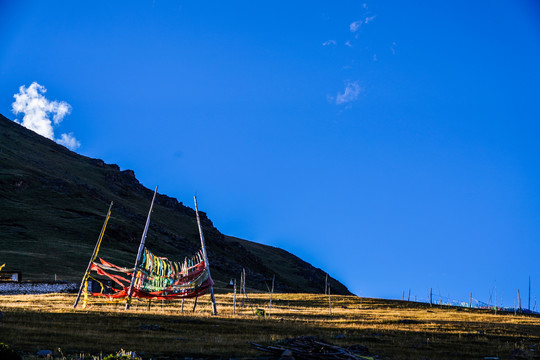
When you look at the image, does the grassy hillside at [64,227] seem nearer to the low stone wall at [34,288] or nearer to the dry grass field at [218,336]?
the low stone wall at [34,288]

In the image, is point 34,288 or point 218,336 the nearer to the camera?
point 218,336

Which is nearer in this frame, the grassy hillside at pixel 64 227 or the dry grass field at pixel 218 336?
the dry grass field at pixel 218 336

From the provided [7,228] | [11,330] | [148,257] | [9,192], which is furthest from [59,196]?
[11,330]

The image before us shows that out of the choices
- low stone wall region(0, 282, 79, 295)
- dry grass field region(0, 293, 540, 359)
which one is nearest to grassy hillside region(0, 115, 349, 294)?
low stone wall region(0, 282, 79, 295)

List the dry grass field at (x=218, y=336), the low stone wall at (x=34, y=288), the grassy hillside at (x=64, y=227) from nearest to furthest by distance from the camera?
1. the dry grass field at (x=218, y=336)
2. the low stone wall at (x=34, y=288)
3. the grassy hillside at (x=64, y=227)

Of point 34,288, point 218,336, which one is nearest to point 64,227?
point 34,288

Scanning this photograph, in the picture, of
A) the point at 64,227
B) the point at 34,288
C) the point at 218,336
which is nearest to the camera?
the point at 218,336

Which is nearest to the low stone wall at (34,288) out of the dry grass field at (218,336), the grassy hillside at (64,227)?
the grassy hillside at (64,227)

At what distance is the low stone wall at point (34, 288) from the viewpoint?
56375 millimetres

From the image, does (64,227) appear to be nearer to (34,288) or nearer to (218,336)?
(34,288)

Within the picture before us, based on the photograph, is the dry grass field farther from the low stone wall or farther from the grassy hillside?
the grassy hillside

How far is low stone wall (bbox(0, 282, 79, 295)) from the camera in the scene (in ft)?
185

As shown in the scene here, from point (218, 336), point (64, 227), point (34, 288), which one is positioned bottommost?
point (218, 336)

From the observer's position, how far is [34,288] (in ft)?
187
